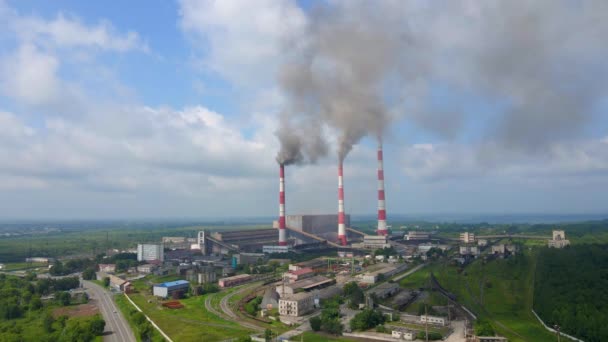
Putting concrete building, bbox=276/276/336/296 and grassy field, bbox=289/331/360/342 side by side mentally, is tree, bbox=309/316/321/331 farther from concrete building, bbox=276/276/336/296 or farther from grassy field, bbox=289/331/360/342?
concrete building, bbox=276/276/336/296

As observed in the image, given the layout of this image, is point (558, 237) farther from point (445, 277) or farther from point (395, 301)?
point (395, 301)

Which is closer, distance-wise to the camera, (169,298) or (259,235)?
(169,298)

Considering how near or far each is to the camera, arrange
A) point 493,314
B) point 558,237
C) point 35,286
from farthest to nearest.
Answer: point 558,237 → point 35,286 → point 493,314

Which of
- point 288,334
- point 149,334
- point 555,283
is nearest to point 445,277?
point 555,283

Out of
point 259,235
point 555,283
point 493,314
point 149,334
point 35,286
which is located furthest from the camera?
point 259,235

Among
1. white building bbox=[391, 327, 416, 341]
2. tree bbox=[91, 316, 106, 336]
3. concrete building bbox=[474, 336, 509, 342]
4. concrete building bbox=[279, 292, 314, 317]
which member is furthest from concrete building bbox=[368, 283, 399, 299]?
tree bbox=[91, 316, 106, 336]

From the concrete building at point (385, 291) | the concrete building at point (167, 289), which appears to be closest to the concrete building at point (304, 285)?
the concrete building at point (385, 291)
